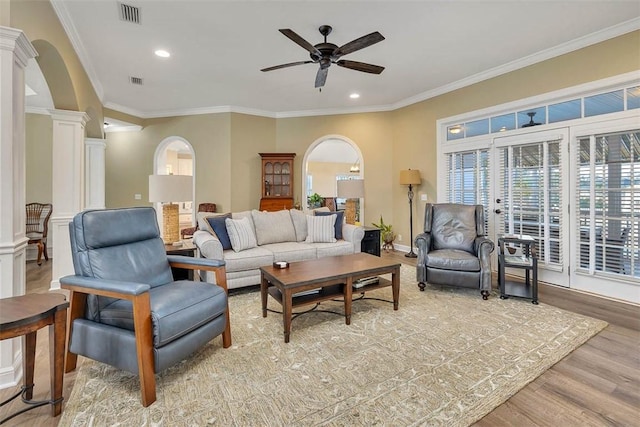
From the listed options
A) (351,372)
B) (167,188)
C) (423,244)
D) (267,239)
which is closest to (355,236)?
(423,244)

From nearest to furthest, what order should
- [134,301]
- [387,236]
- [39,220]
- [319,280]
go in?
[134,301] → [319,280] → [39,220] → [387,236]

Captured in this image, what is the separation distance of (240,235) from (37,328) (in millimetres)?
2165

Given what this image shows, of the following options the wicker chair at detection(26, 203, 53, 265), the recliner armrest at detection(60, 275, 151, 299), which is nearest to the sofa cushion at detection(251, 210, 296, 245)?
the recliner armrest at detection(60, 275, 151, 299)

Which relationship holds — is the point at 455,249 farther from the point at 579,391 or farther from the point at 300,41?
Result: the point at 300,41

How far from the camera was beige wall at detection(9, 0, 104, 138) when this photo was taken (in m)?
2.19

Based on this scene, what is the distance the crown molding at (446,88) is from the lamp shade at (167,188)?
5.87 feet

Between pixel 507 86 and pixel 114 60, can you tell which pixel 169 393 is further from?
pixel 507 86

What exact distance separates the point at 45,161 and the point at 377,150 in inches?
256

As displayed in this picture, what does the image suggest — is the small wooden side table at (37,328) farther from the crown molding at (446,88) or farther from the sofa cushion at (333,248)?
the crown molding at (446,88)

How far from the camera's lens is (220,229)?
363 centimetres

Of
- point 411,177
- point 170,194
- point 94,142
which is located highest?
point 94,142

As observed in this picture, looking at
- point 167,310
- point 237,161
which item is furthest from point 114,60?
point 167,310

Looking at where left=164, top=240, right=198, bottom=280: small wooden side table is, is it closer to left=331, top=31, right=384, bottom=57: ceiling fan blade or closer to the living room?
left=331, top=31, right=384, bottom=57: ceiling fan blade

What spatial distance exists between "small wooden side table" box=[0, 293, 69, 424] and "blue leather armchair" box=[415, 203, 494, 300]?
3.19 metres
